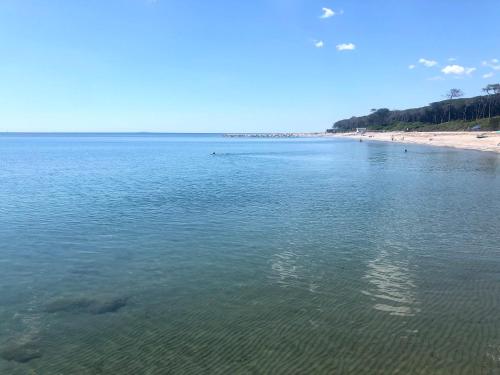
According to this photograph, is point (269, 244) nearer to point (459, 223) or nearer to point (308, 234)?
point (308, 234)

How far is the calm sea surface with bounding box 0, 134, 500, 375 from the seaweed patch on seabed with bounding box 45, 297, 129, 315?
6 cm

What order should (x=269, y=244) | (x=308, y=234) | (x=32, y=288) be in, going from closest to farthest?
(x=32, y=288)
(x=269, y=244)
(x=308, y=234)

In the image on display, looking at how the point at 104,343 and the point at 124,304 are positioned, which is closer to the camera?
the point at 104,343

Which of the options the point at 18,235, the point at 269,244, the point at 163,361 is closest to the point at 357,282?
the point at 269,244

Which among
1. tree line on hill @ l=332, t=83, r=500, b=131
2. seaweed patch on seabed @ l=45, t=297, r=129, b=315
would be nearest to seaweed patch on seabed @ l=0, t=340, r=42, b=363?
seaweed patch on seabed @ l=45, t=297, r=129, b=315

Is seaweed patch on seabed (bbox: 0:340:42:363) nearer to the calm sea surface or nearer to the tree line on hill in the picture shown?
the calm sea surface

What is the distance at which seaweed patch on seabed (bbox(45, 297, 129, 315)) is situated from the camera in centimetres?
1158

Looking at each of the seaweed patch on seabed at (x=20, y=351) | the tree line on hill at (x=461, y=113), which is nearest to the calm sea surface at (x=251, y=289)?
the seaweed patch on seabed at (x=20, y=351)

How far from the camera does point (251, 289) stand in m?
12.9

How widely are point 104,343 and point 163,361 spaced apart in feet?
5.75

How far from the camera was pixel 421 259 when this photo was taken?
15.5 metres

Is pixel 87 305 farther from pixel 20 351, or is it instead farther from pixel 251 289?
pixel 251 289

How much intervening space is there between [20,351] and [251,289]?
6327 millimetres

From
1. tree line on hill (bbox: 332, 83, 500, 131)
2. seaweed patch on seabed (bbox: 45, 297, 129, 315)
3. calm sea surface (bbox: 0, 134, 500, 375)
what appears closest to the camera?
calm sea surface (bbox: 0, 134, 500, 375)
